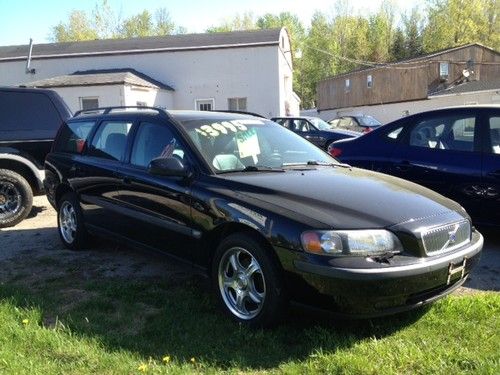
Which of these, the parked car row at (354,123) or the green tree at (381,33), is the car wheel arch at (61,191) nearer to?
the parked car row at (354,123)

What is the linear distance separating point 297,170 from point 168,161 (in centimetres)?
107

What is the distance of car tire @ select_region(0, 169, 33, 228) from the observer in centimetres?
761

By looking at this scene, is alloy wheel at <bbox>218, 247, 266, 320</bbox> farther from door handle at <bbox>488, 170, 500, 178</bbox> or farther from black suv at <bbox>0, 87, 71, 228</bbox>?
black suv at <bbox>0, 87, 71, 228</bbox>

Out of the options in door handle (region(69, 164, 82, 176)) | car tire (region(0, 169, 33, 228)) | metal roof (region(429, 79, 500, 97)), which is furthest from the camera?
metal roof (region(429, 79, 500, 97))

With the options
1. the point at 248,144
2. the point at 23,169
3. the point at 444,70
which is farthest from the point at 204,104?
the point at 444,70

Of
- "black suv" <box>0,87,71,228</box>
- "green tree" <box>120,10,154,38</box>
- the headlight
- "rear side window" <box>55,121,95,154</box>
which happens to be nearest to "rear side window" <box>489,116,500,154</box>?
the headlight

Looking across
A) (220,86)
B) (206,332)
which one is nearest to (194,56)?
(220,86)

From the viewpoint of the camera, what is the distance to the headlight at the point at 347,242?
11.1ft

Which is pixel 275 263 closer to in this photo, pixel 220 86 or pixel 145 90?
pixel 145 90

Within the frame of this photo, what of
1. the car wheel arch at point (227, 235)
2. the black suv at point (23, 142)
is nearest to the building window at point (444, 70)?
the black suv at point (23, 142)

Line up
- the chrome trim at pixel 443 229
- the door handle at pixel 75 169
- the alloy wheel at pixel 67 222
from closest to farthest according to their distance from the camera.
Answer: the chrome trim at pixel 443 229 < the door handle at pixel 75 169 < the alloy wheel at pixel 67 222

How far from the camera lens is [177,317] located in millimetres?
4082

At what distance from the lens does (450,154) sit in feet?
20.0

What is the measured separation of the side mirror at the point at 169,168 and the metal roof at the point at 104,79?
19.6 m
